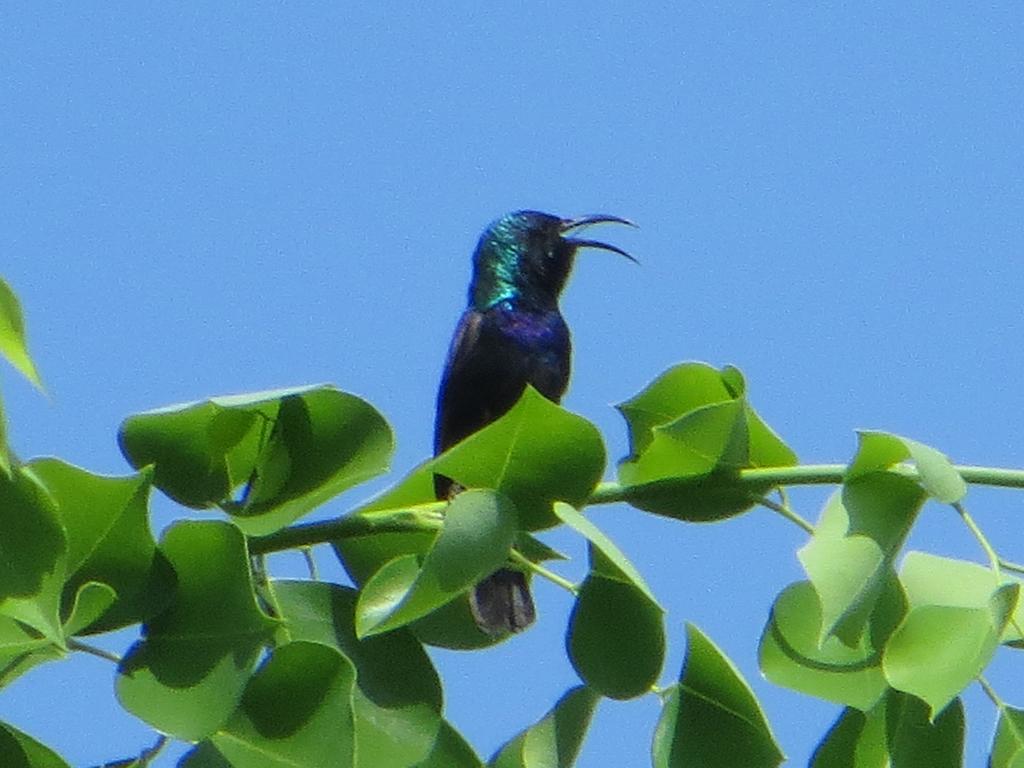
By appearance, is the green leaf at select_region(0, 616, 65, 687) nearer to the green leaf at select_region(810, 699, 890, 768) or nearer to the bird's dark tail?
the bird's dark tail

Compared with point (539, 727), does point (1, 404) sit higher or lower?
higher

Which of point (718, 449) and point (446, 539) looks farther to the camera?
point (718, 449)

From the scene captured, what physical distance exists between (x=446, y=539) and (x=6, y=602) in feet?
0.64

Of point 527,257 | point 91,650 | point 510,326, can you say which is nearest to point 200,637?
point 91,650

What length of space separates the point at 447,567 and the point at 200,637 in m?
0.12

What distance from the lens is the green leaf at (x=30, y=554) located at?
758 millimetres

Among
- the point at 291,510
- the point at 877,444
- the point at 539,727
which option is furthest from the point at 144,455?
the point at 877,444

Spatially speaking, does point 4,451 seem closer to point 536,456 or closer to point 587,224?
point 536,456

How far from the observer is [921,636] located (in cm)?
82

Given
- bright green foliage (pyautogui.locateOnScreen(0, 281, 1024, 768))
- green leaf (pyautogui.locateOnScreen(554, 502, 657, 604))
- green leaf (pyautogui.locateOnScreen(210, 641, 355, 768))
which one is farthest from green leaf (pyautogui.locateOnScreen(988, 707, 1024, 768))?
green leaf (pyautogui.locateOnScreen(210, 641, 355, 768))

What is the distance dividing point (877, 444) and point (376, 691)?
0.90ft

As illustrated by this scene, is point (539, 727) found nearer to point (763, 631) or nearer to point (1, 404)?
point (763, 631)

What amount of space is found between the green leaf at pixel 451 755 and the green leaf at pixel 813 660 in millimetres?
145

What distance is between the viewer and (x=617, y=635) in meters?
0.88
